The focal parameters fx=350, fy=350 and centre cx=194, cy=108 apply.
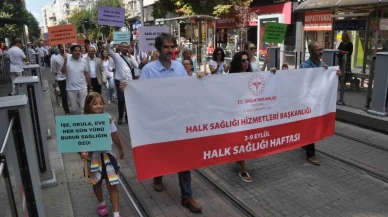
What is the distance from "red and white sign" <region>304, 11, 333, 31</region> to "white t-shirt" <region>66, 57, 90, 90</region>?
45.4ft

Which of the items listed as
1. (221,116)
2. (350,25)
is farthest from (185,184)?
(350,25)

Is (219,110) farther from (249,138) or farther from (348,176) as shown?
(348,176)

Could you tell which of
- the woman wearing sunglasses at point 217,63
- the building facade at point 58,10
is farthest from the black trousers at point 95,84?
the building facade at point 58,10

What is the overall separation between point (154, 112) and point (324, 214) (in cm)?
225

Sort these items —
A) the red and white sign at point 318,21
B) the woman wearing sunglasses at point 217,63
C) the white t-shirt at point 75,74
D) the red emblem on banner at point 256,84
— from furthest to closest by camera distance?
the red and white sign at point 318,21
the woman wearing sunglasses at point 217,63
the white t-shirt at point 75,74
the red emblem on banner at point 256,84

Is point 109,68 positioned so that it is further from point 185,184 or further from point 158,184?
point 185,184

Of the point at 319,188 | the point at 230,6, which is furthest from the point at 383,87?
the point at 230,6

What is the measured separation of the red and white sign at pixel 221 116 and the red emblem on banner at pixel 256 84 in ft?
0.03

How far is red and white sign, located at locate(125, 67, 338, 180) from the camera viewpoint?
3869mm

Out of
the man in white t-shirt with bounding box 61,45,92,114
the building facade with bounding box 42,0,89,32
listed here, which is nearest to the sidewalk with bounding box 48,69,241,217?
the man in white t-shirt with bounding box 61,45,92,114

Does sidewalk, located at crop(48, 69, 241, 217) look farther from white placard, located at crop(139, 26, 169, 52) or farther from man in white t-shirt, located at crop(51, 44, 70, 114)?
white placard, located at crop(139, 26, 169, 52)

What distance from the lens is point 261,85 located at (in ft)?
15.0

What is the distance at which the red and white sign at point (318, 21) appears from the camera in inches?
697

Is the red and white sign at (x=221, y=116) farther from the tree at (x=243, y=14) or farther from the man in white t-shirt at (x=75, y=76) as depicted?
the tree at (x=243, y=14)
